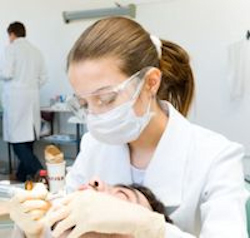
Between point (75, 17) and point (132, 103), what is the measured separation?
3.68 metres

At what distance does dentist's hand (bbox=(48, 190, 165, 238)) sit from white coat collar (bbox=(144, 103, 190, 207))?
23cm

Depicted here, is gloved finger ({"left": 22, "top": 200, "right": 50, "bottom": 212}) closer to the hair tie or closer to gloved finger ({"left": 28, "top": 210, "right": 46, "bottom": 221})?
gloved finger ({"left": 28, "top": 210, "right": 46, "bottom": 221})

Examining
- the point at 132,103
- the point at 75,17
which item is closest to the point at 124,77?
the point at 132,103

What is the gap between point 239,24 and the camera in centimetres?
368

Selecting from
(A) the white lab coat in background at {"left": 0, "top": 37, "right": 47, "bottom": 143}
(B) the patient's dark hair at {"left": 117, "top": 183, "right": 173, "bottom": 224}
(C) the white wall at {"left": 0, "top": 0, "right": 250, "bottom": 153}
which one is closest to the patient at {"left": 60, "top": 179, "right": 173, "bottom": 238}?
(B) the patient's dark hair at {"left": 117, "top": 183, "right": 173, "bottom": 224}

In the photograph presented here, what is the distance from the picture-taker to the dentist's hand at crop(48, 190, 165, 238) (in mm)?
794

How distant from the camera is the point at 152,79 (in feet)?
3.40

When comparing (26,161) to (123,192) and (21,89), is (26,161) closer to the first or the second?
(21,89)

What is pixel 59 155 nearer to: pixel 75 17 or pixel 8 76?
pixel 8 76

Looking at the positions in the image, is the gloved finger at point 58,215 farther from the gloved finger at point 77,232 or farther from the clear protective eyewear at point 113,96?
the clear protective eyewear at point 113,96

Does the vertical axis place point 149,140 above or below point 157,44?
below

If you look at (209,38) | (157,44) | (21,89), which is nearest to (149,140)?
(157,44)

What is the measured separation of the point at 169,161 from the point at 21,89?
324 centimetres

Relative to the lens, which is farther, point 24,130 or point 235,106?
point 24,130
